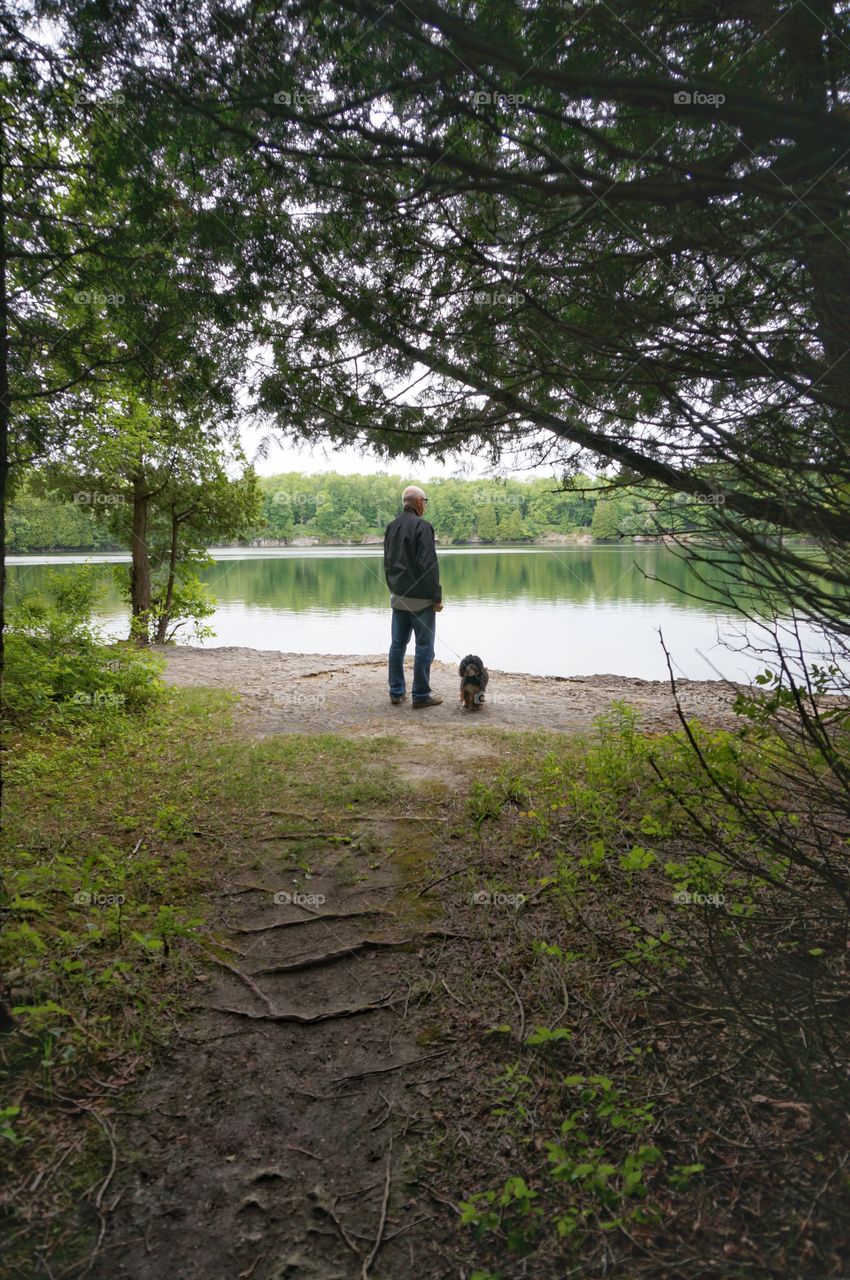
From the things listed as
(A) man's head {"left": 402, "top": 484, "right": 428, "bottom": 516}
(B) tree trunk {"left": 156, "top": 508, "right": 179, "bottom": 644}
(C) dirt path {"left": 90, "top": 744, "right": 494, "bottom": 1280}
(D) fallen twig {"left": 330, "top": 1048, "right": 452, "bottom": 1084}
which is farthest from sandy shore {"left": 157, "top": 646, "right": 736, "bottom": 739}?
(D) fallen twig {"left": 330, "top": 1048, "right": 452, "bottom": 1084}

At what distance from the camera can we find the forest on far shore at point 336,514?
13211mm

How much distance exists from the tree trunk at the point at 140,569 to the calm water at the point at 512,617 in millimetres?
623

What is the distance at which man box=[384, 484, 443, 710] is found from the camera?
7575mm

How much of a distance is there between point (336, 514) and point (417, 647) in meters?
20.8

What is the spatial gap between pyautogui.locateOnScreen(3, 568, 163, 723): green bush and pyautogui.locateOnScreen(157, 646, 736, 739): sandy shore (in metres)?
1.33

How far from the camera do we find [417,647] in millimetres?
7992

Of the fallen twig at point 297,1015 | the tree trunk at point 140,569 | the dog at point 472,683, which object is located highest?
the tree trunk at point 140,569

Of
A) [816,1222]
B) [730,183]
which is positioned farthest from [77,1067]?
[730,183]

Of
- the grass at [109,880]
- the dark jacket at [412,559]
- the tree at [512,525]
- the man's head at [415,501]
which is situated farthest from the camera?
the tree at [512,525]

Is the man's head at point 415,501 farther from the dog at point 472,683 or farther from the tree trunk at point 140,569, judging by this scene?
the tree trunk at point 140,569

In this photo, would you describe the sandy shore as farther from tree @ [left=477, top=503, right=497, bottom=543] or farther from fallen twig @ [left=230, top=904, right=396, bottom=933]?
tree @ [left=477, top=503, right=497, bottom=543]

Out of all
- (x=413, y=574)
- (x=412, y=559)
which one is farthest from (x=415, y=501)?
(x=413, y=574)

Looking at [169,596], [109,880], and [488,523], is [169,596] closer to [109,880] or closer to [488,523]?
[109,880]

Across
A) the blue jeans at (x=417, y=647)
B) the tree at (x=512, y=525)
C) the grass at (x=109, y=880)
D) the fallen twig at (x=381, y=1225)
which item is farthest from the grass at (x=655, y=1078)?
the tree at (x=512, y=525)
